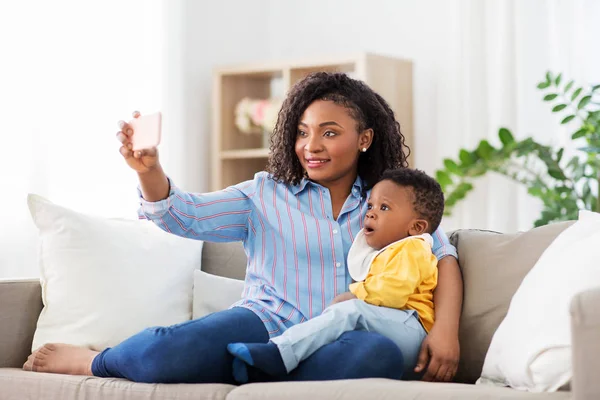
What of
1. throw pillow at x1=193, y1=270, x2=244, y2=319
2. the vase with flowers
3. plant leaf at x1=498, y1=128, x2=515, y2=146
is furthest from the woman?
the vase with flowers

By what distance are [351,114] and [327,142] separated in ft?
0.31

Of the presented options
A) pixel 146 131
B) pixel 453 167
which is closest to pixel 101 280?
pixel 146 131

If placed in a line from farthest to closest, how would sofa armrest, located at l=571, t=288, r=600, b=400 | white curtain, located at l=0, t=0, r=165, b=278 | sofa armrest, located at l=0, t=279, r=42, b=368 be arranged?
1. white curtain, located at l=0, t=0, r=165, b=278
2. sofa armrest, located at l=0, t=279, r=42, b=368
3. sofa armrest, located at l=571, t=288, r=600, b=400

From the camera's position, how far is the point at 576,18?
11.9ft

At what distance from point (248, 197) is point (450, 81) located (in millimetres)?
2018

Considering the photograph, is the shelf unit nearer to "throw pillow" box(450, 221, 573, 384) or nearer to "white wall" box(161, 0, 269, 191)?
"white wall" box(161, 0, 269, 191)

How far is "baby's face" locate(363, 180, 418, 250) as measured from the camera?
193cm

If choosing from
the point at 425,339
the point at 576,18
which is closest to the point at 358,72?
the point at 576,18

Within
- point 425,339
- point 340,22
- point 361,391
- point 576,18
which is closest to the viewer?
point 361,391

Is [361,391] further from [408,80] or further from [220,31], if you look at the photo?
[220,31]

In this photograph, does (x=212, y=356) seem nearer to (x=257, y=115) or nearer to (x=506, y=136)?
(x=506, y=136)

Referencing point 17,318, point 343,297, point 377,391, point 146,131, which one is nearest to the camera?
point 377,391

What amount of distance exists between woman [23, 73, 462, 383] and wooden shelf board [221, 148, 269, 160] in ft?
6.01

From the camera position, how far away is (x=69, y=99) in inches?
138
